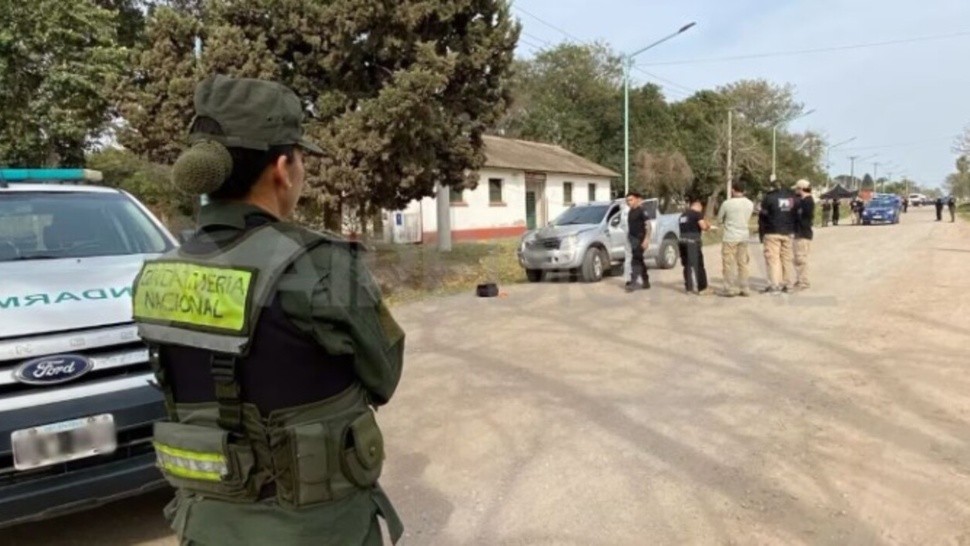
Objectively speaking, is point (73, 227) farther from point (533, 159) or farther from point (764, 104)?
point (764, 104)

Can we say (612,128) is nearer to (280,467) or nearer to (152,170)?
(152,170)

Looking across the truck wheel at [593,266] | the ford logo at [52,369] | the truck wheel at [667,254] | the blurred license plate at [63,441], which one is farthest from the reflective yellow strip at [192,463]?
the truck wheel at [667,254]

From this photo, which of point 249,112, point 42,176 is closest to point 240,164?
point 249,112

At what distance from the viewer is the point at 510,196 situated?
31391 mm

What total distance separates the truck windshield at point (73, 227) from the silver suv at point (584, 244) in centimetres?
976

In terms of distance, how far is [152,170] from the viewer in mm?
14773

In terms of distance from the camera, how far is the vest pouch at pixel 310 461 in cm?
167

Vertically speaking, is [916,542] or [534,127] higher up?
[534,127]

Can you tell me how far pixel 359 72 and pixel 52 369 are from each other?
9.93m

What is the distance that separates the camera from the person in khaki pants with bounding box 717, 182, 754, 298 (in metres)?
11.0

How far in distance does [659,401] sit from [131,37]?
18.3 m

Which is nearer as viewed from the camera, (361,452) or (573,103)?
(361,452)

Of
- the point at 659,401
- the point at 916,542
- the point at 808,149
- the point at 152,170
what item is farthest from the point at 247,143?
the point at 808,149

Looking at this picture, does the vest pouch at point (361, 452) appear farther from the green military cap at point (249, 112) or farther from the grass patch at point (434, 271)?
the grass patch at point (434, 271)
